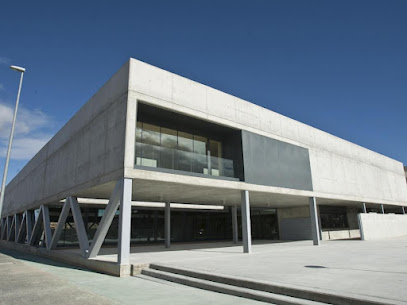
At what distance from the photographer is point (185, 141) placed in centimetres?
1537

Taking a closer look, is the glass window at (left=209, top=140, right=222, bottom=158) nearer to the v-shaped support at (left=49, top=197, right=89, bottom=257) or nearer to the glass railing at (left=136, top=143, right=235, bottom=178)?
the glass railing at (left=136, top=143, right=235, bottom=178)

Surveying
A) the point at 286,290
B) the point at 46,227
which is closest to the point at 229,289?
the point at 286,290

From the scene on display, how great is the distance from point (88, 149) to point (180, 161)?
521cm

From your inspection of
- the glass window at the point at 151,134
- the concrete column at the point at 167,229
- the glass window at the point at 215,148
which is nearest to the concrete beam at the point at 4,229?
the concrete column at the point at 167,229

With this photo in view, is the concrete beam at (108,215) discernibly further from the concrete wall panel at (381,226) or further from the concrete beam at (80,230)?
the concrete wall panel at (381,226)

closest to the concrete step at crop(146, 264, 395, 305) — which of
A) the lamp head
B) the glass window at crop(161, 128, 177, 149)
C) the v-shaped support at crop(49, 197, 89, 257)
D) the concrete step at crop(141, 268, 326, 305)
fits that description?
the concrete step at crop(141, 268, 326, 305)

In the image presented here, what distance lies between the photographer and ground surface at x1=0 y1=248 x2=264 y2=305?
241 inches

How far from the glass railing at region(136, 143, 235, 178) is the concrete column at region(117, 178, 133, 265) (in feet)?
4.35

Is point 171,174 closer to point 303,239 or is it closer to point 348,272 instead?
point 348,272

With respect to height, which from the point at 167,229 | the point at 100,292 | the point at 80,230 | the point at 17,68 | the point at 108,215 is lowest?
the point at 100,292

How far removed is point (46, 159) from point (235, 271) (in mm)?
19176

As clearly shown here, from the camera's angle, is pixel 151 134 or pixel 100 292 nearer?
pixel 100 292

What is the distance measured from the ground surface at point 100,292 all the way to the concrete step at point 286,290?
1.66 feet

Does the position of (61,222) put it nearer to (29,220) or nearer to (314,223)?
(29,220)
